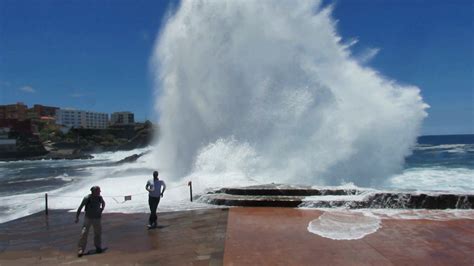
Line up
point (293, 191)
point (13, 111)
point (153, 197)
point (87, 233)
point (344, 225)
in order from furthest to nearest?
1. point (13, 111)
2. point (293, 191)
3. point (153, 197)
4. point (344, 225)
5. point (87, 233)

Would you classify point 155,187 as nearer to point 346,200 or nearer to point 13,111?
point 346,200

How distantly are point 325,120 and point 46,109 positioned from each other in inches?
7737

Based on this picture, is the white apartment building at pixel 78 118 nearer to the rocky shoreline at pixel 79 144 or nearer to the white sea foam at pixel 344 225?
the rocky shoreline at pixel 79 144

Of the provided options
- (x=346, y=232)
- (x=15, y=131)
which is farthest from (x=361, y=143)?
(x=15, y=131)

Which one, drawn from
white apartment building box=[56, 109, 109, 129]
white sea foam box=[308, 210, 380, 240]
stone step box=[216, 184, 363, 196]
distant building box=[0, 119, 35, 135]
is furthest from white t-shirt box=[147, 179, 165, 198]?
white apartment building box=[56, 109, 109, 129]

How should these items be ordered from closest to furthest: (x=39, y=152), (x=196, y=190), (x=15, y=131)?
(x=196, y=190) → (x=39, y=152) → (x=15, y=131)

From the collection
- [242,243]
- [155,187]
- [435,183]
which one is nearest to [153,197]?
[155,187]

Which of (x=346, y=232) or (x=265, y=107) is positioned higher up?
(x=265, y=107)

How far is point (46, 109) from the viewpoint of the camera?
18700 cm

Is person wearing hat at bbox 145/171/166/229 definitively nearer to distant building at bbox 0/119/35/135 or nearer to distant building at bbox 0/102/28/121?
distant building at bbox 0/119/35/135

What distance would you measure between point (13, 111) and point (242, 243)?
161 metres

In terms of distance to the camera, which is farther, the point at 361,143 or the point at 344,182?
the point at 361,143

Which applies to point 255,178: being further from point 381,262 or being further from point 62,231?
point 381,262

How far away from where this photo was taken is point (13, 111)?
143625 millimetres
